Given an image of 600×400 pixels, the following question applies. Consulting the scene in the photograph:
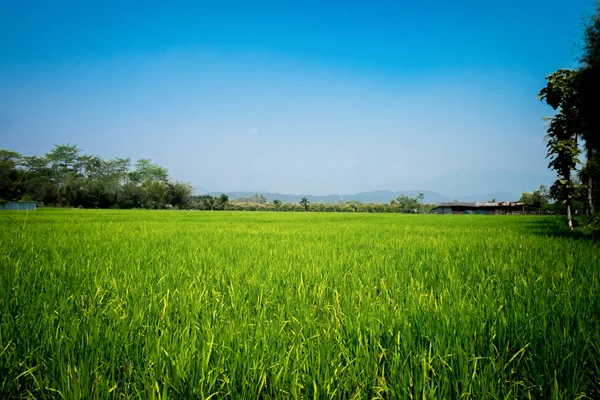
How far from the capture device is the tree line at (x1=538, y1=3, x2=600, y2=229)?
8.70m

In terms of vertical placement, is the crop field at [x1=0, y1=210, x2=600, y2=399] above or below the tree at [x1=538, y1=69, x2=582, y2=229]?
below

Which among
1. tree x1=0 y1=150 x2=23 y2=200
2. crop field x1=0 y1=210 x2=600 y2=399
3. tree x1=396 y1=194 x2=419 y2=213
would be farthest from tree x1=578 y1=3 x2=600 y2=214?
tree x1=396 y1=194 x2=419 y2=213

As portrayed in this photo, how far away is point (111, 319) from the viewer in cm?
204

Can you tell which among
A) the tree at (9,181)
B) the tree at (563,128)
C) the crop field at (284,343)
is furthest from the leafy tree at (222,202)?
the crop field at (284,343)

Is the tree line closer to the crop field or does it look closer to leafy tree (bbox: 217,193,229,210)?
the crop field

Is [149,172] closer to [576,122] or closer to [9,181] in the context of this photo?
[9,181]

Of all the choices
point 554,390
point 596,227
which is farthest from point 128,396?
point 596,227

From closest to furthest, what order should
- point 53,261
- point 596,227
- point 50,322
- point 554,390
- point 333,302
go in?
point 554,390 → point 50,322 → point 333,302 → point 53,261 → point 596,227

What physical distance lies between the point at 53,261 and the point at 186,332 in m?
3.53

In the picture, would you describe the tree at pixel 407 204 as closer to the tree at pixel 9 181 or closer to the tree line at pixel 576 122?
the tree line at pixel 576 122

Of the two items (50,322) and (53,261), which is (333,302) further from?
(53,261)

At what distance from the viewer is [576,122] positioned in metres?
11.5

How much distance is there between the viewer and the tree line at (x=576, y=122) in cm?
870

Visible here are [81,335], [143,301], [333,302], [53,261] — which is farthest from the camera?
[53,261]
